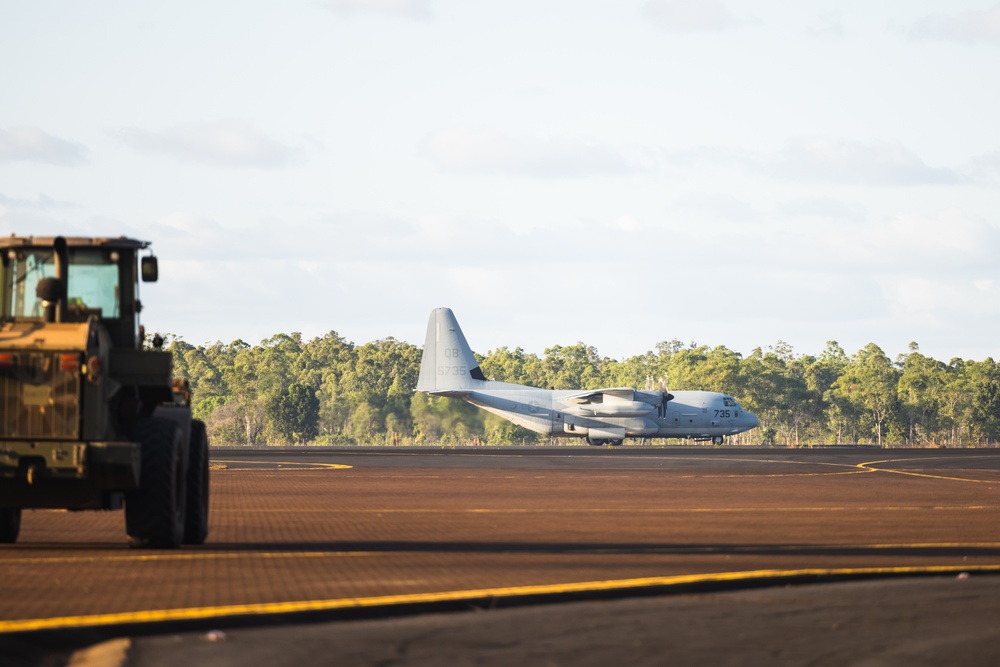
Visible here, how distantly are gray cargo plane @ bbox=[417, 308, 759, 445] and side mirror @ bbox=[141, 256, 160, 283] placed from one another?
235ft

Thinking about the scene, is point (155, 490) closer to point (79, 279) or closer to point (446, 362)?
point (79, 279)

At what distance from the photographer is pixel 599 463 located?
197ft

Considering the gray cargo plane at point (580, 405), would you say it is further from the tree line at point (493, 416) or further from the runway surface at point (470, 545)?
the runway surface at point (470, 545)

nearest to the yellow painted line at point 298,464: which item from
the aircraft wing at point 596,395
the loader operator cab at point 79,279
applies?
the loader operator cab at point 79,279

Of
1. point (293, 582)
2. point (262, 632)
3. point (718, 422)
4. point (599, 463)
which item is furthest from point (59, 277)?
point (718, 422)

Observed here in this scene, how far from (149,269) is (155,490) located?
127 inches

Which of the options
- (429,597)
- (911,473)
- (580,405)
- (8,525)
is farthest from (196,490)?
(580,405)

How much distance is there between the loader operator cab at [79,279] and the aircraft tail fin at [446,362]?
73928 mm

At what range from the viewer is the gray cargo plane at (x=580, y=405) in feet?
303

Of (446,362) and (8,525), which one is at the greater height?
(446,362)

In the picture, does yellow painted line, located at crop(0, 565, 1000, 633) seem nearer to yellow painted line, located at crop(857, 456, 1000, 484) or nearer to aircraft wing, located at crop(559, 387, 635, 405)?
yellow painted line, located at crop(857, 456, 1000, 484)

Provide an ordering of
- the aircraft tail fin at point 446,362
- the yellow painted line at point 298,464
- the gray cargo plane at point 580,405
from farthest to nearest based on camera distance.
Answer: the aircraft tail fin at point 446,362 < the gray cargo plane at point 580,405 < the yellow painted line at point 298,464

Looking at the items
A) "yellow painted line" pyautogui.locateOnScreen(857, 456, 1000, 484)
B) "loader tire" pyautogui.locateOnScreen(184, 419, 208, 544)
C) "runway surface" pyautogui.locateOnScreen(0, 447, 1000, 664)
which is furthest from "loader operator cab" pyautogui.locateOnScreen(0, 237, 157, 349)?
"yellow painted line" pyautogui.locateOnScreen(857, 456, 1000, 484)

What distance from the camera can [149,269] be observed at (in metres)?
20.4
